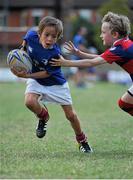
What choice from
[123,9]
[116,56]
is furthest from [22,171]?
[123,9]

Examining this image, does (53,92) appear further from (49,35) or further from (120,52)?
(120,52)

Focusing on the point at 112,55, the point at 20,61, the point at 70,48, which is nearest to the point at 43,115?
the point at 20,61

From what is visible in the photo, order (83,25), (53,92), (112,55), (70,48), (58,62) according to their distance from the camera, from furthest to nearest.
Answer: (83,25) → (53,92) → (70,48) → (58,62) → (112,55)

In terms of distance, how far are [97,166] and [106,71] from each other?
2640 cm

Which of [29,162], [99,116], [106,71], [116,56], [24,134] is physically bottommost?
[106,71]

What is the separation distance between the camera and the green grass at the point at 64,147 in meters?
6.51

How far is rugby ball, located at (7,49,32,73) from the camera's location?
803 centimetres

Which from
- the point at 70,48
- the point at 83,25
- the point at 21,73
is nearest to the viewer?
the point at 70,48

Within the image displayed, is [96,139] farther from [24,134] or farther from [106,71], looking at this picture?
[106,71]

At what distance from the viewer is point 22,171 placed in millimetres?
6516

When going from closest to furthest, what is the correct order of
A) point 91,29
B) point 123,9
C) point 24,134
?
1. point 24,134
2. point 123,9
3. point 91,29

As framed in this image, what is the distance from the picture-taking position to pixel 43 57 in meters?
7.95

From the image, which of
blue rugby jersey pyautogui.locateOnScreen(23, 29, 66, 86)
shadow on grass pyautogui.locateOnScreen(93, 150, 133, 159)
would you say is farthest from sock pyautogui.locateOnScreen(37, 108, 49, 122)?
shadow on grass pyautogui.locateOnScreen(93, 150, 133, 159)

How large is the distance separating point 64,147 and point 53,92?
0.81m
